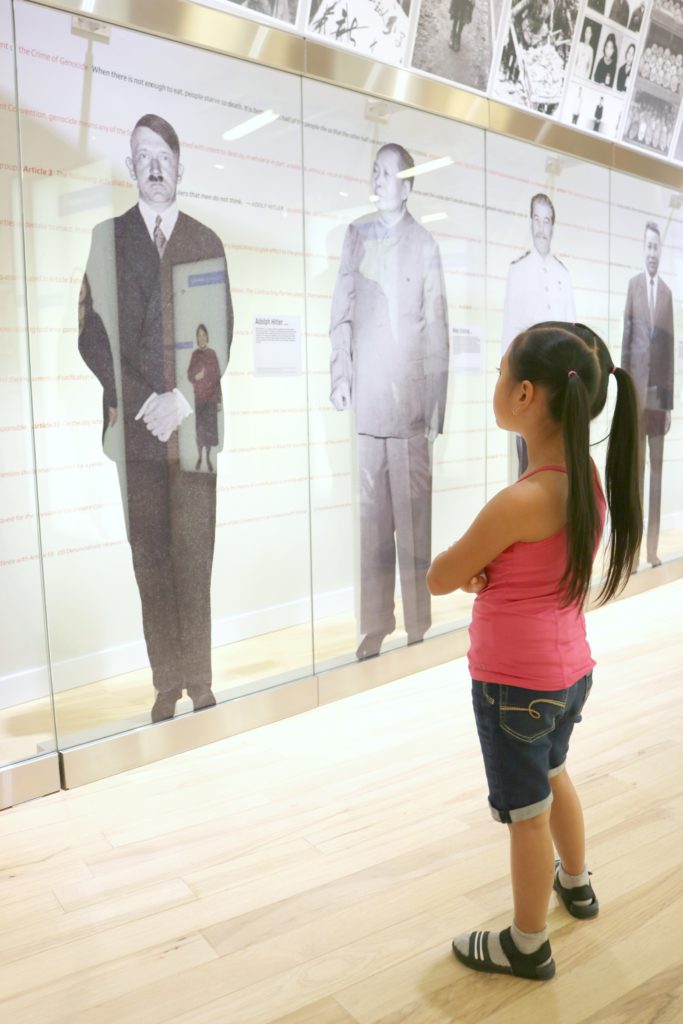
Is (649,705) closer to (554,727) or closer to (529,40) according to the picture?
(554,727)

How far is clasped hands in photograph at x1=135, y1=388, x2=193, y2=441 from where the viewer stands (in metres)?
3.12

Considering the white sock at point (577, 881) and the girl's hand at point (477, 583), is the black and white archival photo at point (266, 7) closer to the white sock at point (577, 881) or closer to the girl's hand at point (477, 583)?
the girl's hand at point (477, 583)

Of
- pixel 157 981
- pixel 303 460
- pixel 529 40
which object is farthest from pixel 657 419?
pixel 157 981

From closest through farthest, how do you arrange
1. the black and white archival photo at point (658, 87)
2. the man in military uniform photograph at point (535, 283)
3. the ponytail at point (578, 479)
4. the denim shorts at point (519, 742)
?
the ponytail at point (578, 479)
the denim shorts at point (519, 742)
the man in military uniform photograph at point (535, 283)
the black and white archival photo at point (658, 87)

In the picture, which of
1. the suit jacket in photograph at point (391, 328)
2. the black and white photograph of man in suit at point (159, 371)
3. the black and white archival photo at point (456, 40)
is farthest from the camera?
the black and white archival photo at point (456, 40)

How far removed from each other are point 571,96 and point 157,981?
4.47m

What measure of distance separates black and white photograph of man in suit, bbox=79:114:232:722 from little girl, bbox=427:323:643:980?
155cm

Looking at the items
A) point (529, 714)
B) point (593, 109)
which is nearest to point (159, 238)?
point (529, 714)

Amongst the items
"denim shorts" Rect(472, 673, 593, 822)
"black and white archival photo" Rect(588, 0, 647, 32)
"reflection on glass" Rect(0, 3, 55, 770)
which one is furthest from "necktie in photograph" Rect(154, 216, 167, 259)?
"black and white archival photo" Rect(588, 0, 647, 32)

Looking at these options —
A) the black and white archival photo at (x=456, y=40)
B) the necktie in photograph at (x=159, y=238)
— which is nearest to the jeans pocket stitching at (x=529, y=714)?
the necktie in photograph at (x=159, y=238)

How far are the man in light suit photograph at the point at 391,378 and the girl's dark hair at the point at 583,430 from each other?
1897 mm

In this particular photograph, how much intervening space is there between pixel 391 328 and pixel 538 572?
2253mm

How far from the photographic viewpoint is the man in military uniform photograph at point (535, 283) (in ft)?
14.9

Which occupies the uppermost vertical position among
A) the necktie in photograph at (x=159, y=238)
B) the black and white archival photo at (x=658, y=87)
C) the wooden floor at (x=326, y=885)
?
the black and white archival photo at (x=658, y=87)
